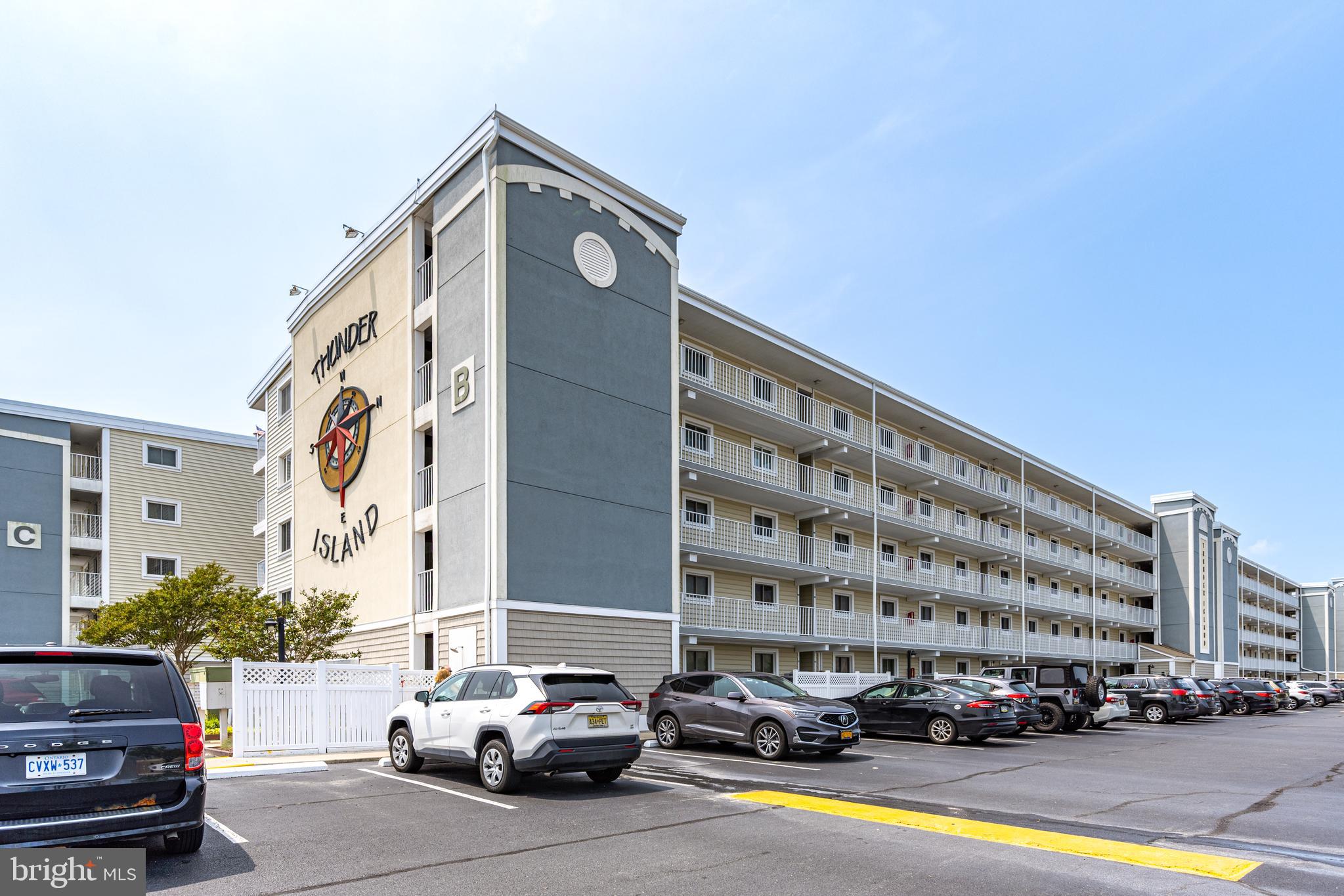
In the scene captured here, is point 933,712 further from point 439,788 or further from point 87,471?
point 87,471

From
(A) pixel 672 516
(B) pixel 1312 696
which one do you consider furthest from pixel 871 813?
(B) pixel 1312 696

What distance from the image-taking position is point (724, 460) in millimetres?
27781

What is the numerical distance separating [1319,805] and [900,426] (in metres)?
27.3

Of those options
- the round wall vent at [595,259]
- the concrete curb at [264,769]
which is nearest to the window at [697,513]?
the round wall vent at [595,259]

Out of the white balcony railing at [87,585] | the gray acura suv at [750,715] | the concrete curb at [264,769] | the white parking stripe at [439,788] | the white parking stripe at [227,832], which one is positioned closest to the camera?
the white parking stripe at [227,832]

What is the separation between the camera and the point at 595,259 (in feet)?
74.3

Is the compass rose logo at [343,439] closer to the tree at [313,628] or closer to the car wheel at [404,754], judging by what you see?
the tree at [313,628]

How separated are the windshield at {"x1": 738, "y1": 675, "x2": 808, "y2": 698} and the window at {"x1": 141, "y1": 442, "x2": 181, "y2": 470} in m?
28.1

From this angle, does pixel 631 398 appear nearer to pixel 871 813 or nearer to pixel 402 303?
pixel 402 303

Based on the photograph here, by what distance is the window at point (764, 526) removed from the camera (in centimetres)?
A: 2888

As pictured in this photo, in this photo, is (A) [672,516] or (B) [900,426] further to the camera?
(B) [900,426]

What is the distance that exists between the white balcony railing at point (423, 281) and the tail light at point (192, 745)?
1760 cm

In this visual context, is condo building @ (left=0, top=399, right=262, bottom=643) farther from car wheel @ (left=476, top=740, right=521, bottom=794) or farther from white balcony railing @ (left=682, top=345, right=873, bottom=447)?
car wheel @ (left=476, top=740, right=521, bottom=794)

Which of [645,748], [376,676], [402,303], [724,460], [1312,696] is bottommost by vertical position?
[1312,696]
